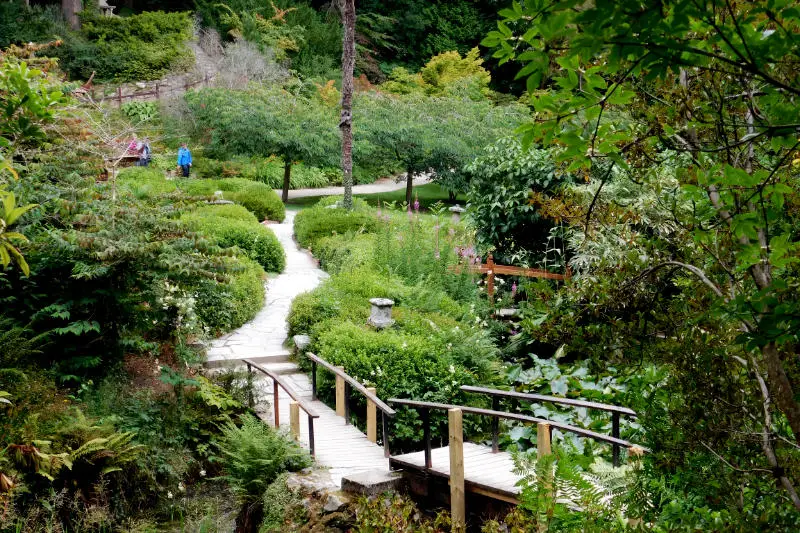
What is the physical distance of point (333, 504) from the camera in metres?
6.82

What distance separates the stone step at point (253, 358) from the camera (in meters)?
11.0

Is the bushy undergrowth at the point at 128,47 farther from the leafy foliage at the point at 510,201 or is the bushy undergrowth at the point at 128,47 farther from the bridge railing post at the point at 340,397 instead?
the bridge railing post at the point at 340,397

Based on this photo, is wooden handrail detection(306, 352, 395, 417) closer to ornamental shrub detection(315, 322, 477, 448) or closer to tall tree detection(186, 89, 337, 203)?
ornamental shrub detection(315, 322, 477, 448)

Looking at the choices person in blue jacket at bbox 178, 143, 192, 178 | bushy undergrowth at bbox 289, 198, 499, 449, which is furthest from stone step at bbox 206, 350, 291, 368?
person in blue jacket at bbox 178, 143, 192, 178

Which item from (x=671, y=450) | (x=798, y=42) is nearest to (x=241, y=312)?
(x=671, y=450)

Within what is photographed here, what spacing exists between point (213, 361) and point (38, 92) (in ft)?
13.9

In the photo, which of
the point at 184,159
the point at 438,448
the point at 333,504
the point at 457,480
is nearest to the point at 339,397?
the point at 438,448

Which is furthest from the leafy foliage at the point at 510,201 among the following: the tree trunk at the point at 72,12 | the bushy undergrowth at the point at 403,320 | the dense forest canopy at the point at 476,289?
the tree trunk at the point at 72,12

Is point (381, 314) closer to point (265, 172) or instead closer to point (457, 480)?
point (457, 480)

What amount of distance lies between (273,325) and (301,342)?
1767 mm

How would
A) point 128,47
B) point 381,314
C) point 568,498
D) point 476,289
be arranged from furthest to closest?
point 128,47, point 476,289, point 381,314, point 568,498

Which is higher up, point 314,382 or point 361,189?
point 361,189

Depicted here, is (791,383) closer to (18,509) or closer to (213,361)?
(18,509)

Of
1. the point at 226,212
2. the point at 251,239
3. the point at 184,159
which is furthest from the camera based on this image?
the point at 184,159
